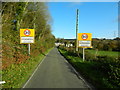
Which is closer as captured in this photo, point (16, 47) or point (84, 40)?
point (16, 47)

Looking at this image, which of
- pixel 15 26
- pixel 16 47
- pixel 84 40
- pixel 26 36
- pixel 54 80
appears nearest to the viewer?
pixel 54 80

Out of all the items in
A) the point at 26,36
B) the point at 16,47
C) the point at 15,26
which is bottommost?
the point at 16,47

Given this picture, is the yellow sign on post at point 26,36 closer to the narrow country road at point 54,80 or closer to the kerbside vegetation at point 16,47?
the kerbside vegetation at point 16,47

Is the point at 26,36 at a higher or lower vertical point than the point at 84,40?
higher

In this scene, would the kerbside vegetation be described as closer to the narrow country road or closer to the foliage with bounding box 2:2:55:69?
the foliage with bounding box 2:2:55:69

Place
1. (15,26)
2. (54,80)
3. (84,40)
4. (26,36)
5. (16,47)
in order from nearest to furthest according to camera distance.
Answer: (54,80)
(16,47)
(84,40)
(26,36)
(15,26)

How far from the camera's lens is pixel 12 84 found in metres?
7.06

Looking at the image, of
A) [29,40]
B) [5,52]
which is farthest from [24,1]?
[5,52]

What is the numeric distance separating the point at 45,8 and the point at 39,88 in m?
25.4

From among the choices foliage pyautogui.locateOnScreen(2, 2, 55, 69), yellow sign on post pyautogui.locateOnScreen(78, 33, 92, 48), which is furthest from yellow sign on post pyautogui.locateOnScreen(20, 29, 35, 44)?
yellow sign on post pyautogui.locateOnScreen(78, 33, 92, 48)

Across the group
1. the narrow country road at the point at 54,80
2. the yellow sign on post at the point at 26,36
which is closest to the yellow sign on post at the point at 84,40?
the yellow sign on post at the point at 26,36

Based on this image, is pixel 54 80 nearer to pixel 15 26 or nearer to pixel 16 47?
pixel 16 47

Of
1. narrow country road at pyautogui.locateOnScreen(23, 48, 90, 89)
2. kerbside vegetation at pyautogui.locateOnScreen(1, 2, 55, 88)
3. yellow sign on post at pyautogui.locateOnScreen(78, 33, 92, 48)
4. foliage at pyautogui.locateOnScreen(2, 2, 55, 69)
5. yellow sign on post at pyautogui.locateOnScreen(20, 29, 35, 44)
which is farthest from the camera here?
yellow sign on post at pyautogui.locateOnScreen(20, 29, 35, 44)

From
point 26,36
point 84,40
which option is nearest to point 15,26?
point 26,36
